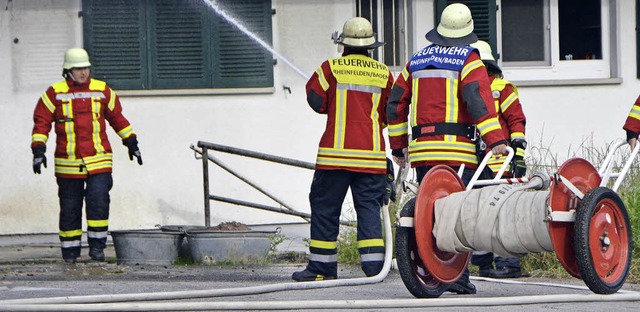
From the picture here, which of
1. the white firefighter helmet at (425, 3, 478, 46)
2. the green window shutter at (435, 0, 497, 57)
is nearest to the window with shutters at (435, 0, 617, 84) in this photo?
the green window shutter at (435, 0, 497, 57)

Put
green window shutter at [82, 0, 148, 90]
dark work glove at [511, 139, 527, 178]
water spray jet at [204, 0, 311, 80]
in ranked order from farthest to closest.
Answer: water spray jet at [204, 0, 311, 80] → green window shutter at [82, 0, 148, 90] → dark work glove at [511, 139, 527, 178]

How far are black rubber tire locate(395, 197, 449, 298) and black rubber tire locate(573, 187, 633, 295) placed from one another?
30.4 inches

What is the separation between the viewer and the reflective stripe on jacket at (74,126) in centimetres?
1120

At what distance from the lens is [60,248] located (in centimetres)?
1199

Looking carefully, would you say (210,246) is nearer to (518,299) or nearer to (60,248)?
(60,248)

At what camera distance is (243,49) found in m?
13.1

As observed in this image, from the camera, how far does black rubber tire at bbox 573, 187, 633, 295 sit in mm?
7344

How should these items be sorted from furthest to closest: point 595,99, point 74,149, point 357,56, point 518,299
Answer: point 595,99 < point 74,149 < point 357,56 < point 518,299

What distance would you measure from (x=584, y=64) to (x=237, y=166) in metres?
3.43

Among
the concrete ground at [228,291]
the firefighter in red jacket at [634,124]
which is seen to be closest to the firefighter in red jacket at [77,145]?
the concrete ground at [228,291]

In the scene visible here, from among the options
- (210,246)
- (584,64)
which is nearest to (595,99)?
(584,64)

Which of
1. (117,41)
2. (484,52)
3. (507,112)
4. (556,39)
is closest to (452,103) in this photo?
(507,112)

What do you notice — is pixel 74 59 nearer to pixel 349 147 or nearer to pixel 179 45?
pixel 179 45

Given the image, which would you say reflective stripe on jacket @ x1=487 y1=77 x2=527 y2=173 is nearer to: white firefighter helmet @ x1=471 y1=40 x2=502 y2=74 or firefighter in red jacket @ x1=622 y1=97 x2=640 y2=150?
white firefighter helmet @ x1=471 y1=40 x2=502 y2=74
